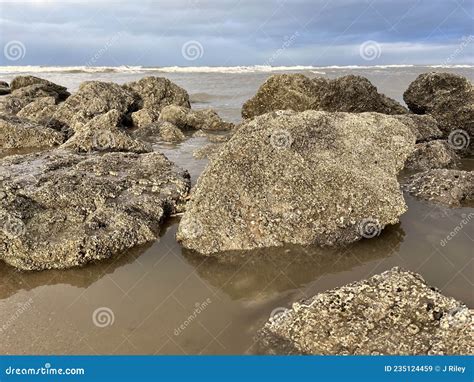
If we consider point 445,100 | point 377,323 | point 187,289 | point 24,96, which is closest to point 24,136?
point 24,96

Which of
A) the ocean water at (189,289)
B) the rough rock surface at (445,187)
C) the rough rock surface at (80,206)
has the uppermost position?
the rough rock surface at (445,187)

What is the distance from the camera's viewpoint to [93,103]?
1831 centimetres

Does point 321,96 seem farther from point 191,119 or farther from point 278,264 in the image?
point 278,264

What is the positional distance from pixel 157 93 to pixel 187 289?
1670 centimetres

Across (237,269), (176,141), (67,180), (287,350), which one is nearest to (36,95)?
(176,141)

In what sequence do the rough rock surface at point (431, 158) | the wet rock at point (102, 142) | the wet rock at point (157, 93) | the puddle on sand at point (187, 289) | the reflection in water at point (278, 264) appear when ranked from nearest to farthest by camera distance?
the puddle on sand at point (187, 289) < the reflection in water at point (278, 264) < the rough rock surface at point (431, 158) < the wet rock at point (102, 142) < the wet rock at point (157, 93)

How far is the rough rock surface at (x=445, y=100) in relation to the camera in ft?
45.5

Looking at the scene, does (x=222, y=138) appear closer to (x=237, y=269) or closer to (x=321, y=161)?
(x=321, y=161)

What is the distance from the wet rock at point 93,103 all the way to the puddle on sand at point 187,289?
11.5 metres

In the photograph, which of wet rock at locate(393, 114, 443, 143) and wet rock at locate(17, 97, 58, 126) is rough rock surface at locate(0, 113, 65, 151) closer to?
wet rock at locate(17, 97, 58, 126)

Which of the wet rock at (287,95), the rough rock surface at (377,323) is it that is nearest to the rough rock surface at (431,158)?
the wet rock at (287,95)

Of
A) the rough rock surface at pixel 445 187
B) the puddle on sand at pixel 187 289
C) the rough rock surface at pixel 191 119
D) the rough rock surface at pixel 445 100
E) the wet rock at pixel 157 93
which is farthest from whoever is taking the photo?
the wet rock at pixel 157 93

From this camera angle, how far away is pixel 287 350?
450cm

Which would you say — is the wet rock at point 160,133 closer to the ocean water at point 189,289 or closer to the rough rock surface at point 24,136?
the rough rock surface at point 24,136
